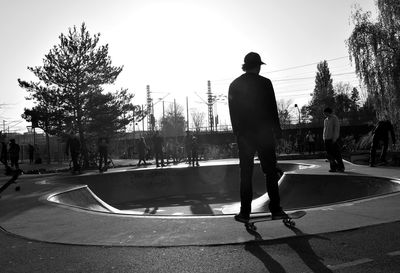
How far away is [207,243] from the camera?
432 cm

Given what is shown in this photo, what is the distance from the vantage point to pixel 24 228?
19.0 feet

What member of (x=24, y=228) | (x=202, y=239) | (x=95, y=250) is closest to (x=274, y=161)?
(x=202, y=239)

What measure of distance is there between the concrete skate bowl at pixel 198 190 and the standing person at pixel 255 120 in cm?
355

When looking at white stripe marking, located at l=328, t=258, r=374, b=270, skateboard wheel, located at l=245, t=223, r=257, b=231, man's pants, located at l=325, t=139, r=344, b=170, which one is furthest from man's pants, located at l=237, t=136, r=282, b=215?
man's pants, located at l=325, t=139, r=344, b=170

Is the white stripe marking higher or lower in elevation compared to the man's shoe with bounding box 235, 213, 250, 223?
lower

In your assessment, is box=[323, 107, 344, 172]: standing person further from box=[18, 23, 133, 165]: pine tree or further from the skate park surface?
box=[18, 23, 133, 165]: pine tree

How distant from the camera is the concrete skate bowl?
378 inches

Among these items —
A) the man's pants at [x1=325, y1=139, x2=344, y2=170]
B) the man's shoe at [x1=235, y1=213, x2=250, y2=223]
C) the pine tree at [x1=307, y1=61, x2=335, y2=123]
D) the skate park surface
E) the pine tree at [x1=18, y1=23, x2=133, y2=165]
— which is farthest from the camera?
the pine tree at [x1=307, y1=61, x2=335, y2=123]

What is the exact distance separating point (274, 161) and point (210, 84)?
78.0m

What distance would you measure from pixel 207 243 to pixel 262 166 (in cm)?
125

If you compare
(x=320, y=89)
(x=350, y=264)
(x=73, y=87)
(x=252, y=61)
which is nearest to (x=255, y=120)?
(x=252, y=61)

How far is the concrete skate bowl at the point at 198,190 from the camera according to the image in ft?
31.5

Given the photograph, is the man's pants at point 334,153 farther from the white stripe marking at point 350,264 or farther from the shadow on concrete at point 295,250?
the white stripe marking at point 350,264

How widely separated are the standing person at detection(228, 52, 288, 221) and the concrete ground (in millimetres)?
616
